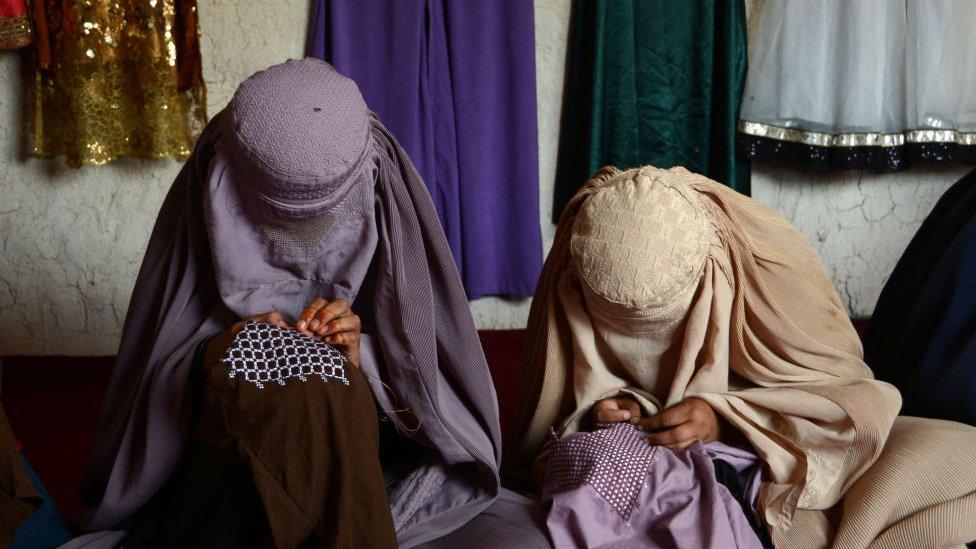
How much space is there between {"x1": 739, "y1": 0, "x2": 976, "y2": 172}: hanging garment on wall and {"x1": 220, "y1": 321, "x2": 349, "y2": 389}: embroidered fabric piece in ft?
7.84

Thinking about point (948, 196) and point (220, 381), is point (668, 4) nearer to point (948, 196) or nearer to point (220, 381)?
point (948, 196)

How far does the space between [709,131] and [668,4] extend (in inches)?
18.3

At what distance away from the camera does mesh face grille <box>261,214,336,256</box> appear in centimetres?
134

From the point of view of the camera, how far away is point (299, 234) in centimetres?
135

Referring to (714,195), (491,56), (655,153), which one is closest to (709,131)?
(655,153)

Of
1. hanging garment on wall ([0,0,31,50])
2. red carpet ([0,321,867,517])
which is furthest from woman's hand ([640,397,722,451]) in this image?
hanging garment on wall ([0,0,31,50])

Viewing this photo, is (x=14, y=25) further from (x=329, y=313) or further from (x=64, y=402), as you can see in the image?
(x=329, y=313)

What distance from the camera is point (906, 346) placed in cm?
175

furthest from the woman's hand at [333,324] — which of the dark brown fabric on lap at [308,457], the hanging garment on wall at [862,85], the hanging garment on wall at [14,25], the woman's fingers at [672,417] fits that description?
the hanging garment on wall at [862,85]

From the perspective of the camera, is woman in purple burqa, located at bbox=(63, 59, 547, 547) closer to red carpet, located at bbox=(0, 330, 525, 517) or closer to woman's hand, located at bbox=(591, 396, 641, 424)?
woman's hand, located at bbox=(591, 396, 641, 424)

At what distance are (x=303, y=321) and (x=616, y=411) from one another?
1.82 feet

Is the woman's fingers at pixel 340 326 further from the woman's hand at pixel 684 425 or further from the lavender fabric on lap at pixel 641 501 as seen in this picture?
the woman's hand at pixel 684 425

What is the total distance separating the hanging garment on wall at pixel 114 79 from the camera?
2572 millimetres

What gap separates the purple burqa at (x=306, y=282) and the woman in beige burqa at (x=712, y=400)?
0.64 ft
